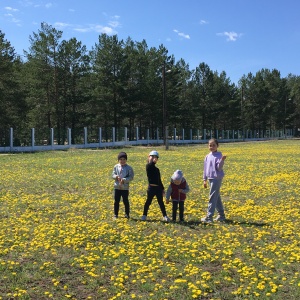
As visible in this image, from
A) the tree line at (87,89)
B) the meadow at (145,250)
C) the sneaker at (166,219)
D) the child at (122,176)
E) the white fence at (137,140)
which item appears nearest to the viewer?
the meadow at (145,250)

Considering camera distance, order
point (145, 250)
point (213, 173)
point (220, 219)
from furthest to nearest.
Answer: point (220, 219) → point (213, 173) → point (145, 250)

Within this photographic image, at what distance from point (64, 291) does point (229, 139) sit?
75.0m

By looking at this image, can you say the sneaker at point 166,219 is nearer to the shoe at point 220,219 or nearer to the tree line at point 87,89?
the shoe at point 220,219

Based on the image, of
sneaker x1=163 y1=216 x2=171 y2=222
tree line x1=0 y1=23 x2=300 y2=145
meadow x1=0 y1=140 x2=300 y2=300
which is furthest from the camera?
tree line x1=0 y1=23 x2=300 y2=145

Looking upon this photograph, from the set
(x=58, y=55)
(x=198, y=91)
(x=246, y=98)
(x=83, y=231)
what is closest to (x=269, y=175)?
(x=83, y=231)

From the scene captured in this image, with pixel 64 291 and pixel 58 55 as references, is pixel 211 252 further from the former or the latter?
pixel 58 55

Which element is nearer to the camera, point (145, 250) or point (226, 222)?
point (145, 250)

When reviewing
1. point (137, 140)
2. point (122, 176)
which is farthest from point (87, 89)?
point (122, 176)

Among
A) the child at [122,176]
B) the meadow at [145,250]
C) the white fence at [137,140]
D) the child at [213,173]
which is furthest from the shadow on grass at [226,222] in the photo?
the white fence at [137,140]

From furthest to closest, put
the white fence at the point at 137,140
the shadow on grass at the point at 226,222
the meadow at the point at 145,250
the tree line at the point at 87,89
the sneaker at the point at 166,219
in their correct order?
1. the tree line at the point at 87,89
2. the white fence at the point at 137,140
3. the sneaker at the point at 166,219
4. the shadow on grass at the point at 226,222
5. the meadow at the point at 145,250

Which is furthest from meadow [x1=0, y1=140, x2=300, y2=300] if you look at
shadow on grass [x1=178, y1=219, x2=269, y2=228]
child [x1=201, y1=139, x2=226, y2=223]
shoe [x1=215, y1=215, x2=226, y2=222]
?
child [x1=201, y1=139, x2=226, y2=223]

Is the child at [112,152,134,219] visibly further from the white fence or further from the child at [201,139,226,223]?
the white fence

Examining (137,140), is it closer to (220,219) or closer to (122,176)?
(122,176)

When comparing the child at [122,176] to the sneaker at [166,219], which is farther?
the child at [122,176]
